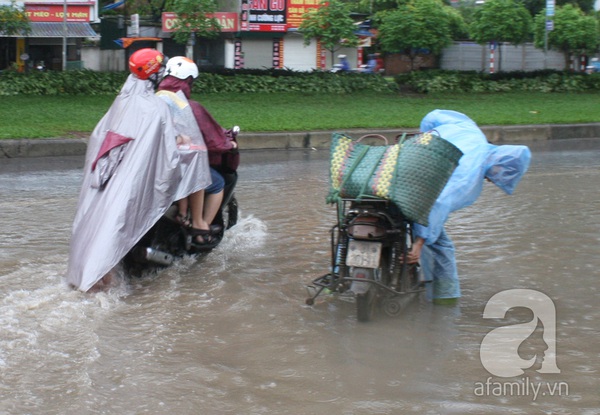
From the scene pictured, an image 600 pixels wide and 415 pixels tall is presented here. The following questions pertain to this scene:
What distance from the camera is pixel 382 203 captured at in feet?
17.0

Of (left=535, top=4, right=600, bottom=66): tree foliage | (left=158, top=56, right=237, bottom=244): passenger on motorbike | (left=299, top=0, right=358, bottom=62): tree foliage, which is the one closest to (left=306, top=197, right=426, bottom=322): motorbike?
(left=158, top=56, right=237, bottom=244): passenger on motorbike

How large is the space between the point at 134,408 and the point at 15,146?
879 centimetres

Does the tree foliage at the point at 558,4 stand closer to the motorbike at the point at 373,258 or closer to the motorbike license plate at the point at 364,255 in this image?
the motorbike at the point at 373,258

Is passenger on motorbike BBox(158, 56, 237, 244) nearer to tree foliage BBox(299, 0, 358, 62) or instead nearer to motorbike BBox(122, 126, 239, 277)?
motorbike BBox(122, 126, 239, 277)

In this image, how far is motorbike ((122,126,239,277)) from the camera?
6.04 meters

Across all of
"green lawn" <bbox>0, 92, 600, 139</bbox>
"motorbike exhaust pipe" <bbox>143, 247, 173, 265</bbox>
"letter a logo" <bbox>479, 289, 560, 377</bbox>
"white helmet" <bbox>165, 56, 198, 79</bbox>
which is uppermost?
"white helmet" <bbox>165, 56, 198, 79</bbox>

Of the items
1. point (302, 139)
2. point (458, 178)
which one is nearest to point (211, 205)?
point (458, 178)

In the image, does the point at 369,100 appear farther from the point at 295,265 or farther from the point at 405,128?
the point at 295,265

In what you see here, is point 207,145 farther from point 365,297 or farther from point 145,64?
point 365,297

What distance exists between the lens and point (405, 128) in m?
14.5

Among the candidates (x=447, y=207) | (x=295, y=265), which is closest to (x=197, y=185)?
(x=295, y=265)

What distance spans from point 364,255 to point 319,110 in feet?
39.8

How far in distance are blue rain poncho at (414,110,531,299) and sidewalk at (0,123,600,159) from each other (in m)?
6.87

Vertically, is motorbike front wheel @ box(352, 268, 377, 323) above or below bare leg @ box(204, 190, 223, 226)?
below
